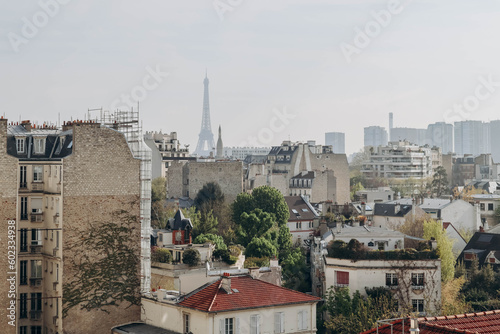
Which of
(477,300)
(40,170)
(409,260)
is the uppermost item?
(40,170)

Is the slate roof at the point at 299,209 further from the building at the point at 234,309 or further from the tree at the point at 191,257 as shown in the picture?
the building at the point at 234,309

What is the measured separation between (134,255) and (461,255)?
112 ft

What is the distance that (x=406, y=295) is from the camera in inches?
1823

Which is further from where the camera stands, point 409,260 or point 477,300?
point 477,300

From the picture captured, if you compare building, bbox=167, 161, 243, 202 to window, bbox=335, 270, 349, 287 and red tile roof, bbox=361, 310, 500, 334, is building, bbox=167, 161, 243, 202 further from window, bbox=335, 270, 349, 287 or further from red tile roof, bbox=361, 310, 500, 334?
red tile roof, bbox=361, 310, 500, 334

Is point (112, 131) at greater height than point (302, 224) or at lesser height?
greater

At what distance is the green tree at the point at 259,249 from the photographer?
61156 millimetres

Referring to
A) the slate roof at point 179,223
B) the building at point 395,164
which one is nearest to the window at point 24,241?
the slate roof at point 179,223

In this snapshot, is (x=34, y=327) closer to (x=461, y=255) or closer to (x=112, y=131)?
(x=112, y=131)

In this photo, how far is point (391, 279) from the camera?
153ft

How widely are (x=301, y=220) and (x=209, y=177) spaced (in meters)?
11.2

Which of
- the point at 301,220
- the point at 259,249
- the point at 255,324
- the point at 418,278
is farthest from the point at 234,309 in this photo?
the point at 301,220

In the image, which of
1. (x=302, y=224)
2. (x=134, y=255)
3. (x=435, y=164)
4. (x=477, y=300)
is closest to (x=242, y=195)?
(x=302, y=224)

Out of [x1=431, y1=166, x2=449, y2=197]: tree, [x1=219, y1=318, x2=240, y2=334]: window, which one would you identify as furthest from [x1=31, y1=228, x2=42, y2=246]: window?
[x1=431, y1=166, x2=449, y2=197]: tree
